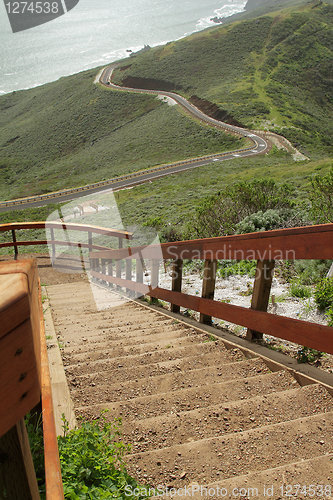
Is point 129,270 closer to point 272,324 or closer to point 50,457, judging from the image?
point 272,324

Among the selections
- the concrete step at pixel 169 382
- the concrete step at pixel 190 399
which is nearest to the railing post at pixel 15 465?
the concrete step at pixel 190 399

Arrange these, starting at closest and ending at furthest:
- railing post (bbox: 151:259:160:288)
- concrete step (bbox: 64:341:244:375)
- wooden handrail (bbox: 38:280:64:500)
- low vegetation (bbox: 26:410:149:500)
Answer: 1. wooden handrail (bbox: 38:280:64:500)
2. low vegetation (bbox: 26:410:149:500)
3. concrete step (bbox: 64:341:244:375)
4. railing post (bbox: 151:259:160:288)

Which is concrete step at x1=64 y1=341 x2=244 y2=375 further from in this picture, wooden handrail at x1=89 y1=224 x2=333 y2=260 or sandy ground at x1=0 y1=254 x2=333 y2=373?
wooden handrail at x1=89 y1=224 x2=333 y2=260

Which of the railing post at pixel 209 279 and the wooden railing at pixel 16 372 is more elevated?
the wooden railing at pixel 16 372

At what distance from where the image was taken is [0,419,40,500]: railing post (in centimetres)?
65

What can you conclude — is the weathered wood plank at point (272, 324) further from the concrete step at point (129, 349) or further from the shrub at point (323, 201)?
the shrub at point (323, 201)

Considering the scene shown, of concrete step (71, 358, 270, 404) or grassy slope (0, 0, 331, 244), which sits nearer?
concrete step (71, 358, 270, 404)

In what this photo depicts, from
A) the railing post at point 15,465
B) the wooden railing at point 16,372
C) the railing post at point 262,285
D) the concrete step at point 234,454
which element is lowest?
the concrete step at point 234,454

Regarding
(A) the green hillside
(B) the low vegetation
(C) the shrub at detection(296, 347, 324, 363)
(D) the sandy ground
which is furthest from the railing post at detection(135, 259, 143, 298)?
(A) the green hillside

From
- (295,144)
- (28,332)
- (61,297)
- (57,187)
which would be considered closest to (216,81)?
(295,144)

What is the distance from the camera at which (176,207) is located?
22438 mm

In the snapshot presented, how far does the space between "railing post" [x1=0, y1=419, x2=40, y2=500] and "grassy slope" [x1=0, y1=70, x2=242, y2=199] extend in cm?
4637

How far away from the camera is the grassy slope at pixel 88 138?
166ft

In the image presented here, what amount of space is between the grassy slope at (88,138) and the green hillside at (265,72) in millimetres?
8018
